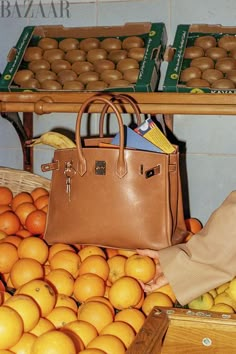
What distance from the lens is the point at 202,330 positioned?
0.86 meters

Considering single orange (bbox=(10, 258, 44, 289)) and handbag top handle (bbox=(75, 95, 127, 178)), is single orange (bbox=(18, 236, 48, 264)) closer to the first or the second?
single orange (bbox=(10, 258, 44, 289))

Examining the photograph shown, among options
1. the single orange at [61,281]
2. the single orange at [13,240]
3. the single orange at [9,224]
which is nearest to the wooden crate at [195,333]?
the single orange at [61,281]

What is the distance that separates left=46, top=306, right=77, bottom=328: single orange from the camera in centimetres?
104

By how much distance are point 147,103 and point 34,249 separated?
55 centimetres

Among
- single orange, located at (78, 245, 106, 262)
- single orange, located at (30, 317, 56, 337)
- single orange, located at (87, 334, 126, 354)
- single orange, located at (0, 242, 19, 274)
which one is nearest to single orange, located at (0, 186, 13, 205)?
single orange, located at (0, 242, 19, 274)

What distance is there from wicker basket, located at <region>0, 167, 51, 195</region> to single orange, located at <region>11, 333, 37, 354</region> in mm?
822

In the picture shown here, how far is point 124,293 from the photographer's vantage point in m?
1.12

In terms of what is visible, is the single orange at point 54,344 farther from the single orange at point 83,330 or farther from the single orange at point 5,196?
the single orange at point 5,196

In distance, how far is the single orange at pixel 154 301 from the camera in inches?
43.8

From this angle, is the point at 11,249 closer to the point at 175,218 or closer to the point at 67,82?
the point at 175,218

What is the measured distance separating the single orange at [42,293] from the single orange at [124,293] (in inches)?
5.1

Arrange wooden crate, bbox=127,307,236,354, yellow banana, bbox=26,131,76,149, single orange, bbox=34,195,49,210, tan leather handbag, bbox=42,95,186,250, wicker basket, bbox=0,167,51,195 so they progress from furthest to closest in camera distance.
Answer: wicker basket, bbox=0,167,51,195, single orange, bbox=34,195,49,210, yellow banana, bbox=26,131,76,149, tan leather handbag, bbox=42,95,186,250, wooden crate, bbox=127,307,236,354

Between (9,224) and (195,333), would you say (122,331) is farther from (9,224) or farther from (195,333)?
(9,224)

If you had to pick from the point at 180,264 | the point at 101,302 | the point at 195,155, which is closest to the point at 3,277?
the point at 101,302
